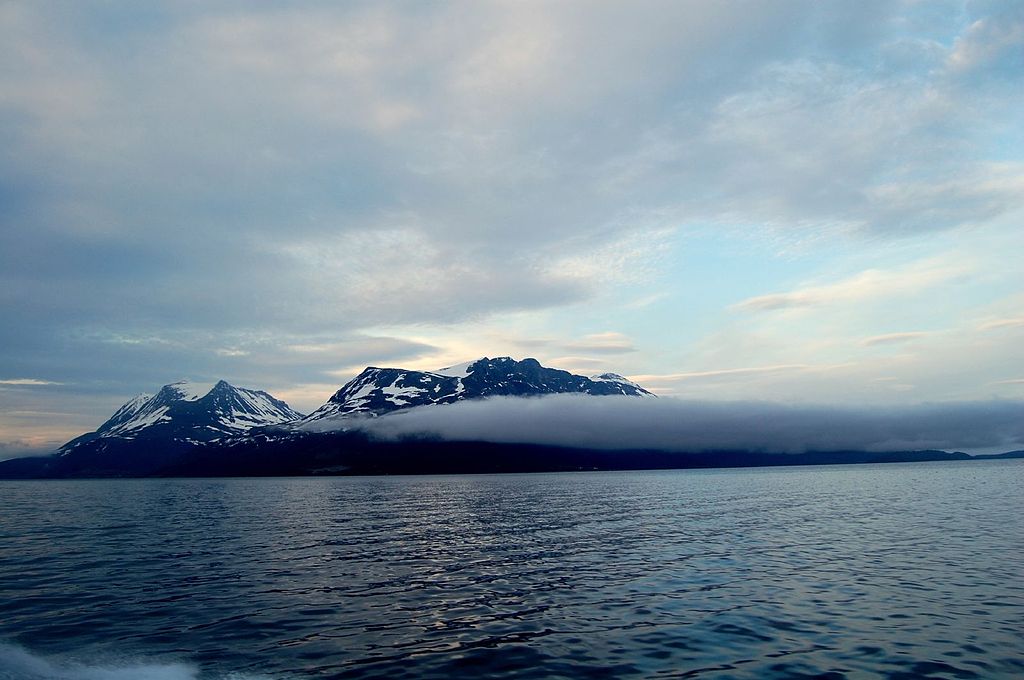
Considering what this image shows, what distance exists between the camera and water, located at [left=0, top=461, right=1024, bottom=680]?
27.0 m

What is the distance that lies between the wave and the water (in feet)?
0.43

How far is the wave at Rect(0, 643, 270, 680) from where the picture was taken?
2572 centimetres

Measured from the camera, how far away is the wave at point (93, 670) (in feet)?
84.4

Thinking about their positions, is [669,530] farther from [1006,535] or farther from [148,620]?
[148,620]

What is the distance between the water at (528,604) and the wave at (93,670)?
0.43 feet

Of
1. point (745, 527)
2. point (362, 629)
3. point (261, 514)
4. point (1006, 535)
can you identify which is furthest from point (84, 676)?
point (261, 514)

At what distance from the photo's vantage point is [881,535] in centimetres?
6625

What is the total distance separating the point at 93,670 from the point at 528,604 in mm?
22597

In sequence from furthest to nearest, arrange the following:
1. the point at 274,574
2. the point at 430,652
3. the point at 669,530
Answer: the point at 669,530 → the point at 274,574 → the point at 430,652

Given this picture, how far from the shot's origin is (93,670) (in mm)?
26891

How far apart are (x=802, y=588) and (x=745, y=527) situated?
127 feet

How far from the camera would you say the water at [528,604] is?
27.0 metres

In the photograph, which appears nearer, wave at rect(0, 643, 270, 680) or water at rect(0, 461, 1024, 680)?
wave at rect(0, 643, 270, 680)

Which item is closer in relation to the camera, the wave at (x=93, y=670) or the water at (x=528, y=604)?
the wave at (x=93, y=670)
